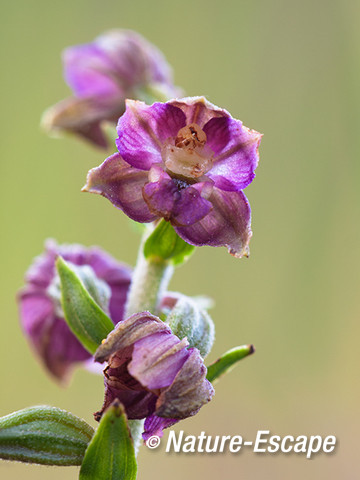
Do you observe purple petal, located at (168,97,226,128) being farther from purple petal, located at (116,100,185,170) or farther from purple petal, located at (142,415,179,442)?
purple petal, located at (142,415,179,442)

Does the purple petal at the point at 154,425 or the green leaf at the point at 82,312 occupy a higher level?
the green leaf at the point at 82,312

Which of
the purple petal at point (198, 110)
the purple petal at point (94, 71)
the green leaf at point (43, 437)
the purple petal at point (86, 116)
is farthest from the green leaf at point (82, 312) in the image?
the purple petal at point (94, 71)

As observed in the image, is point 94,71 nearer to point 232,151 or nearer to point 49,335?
point 49,335

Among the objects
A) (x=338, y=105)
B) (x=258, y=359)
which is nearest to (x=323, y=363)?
(x=258, y=359)

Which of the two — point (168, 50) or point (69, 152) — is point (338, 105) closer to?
point (168, 50)

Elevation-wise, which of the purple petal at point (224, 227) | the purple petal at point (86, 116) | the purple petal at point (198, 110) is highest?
the purple petal at point (86, 116)

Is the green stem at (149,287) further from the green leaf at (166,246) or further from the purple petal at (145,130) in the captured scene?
the purple petal at (145,130)

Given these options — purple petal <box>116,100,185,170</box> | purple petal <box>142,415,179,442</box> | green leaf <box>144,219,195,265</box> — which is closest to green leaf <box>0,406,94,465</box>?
purple petal <box>142,415,179,442</box>
